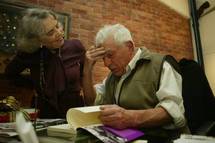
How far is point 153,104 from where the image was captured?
4.77ft

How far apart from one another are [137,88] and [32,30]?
1.00 m

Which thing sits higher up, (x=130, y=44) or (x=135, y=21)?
(x=135, y=21)

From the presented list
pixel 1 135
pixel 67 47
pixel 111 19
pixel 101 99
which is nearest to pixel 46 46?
pixel 67 47

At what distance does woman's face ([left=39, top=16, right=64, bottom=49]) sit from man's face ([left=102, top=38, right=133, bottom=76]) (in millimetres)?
569

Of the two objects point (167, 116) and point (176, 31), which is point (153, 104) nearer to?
point (167, 116)

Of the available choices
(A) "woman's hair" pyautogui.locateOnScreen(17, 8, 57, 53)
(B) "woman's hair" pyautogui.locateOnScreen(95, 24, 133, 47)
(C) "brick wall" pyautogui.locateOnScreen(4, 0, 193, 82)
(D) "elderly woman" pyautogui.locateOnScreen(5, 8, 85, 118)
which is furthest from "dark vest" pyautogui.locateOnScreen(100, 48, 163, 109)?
(C) "brick wall" pyautogui.locateOnScreen(4, 0, 193, 82)

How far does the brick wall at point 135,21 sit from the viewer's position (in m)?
3.41

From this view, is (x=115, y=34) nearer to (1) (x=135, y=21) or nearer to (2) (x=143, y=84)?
(2) (x=143, y=84)

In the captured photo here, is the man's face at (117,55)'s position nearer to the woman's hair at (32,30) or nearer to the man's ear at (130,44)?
the man's ear at (130,44)

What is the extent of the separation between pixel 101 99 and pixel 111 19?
2.28 metres

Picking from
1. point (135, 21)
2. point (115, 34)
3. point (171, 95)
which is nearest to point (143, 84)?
point (171, 95)

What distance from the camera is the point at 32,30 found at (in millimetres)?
2076

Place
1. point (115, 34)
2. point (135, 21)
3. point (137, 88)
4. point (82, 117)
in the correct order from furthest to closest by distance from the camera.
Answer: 1. point (135, 21)
2. point (115, 34)
3. point (137, 88)
4. point (82, 117)

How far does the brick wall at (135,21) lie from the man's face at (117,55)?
164 cm
